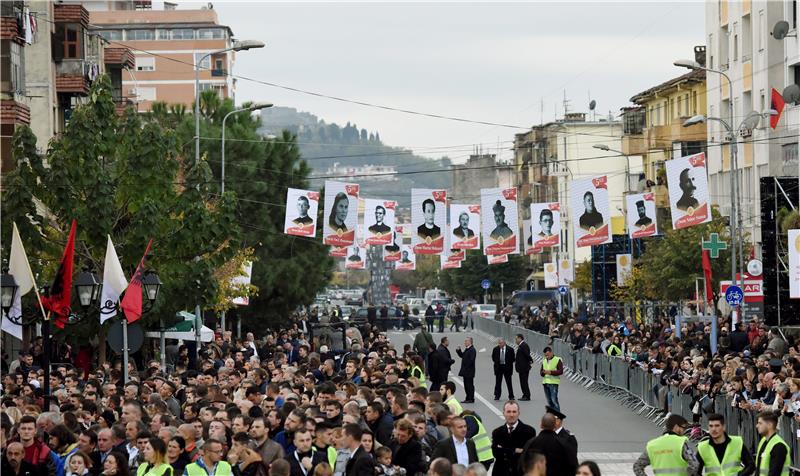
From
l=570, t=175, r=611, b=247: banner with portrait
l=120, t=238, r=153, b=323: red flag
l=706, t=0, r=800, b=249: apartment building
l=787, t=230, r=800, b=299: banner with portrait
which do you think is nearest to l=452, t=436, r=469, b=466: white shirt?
l=120, t=238, r=153, b=323: red flag

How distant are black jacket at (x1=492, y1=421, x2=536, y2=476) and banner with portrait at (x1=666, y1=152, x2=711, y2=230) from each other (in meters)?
23.8

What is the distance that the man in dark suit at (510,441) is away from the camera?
18.2m

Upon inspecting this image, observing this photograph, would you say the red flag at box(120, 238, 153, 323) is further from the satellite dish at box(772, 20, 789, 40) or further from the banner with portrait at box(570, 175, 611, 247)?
the satellite dish at box(772, 20, 789, 40)

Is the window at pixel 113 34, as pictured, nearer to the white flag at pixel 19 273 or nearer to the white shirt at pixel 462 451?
the white flag at pixel 19 273

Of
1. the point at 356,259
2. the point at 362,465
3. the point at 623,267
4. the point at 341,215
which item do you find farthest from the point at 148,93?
the point at 362,465

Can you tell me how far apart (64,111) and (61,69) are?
1.46 meters

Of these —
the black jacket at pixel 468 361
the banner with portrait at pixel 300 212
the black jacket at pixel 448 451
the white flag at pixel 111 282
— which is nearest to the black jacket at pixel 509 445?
the black jacket at pixel 448 451

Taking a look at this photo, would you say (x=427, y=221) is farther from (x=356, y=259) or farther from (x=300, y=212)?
(x=356, y=259)

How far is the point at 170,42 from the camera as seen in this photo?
134 metres

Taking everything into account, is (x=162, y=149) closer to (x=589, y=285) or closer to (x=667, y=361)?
(x=667, y=361)

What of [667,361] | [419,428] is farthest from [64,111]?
[419,428]

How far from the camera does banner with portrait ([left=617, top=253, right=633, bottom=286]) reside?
67306 millimetres

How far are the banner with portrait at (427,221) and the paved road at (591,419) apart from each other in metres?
5.50

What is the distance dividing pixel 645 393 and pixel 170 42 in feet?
339
